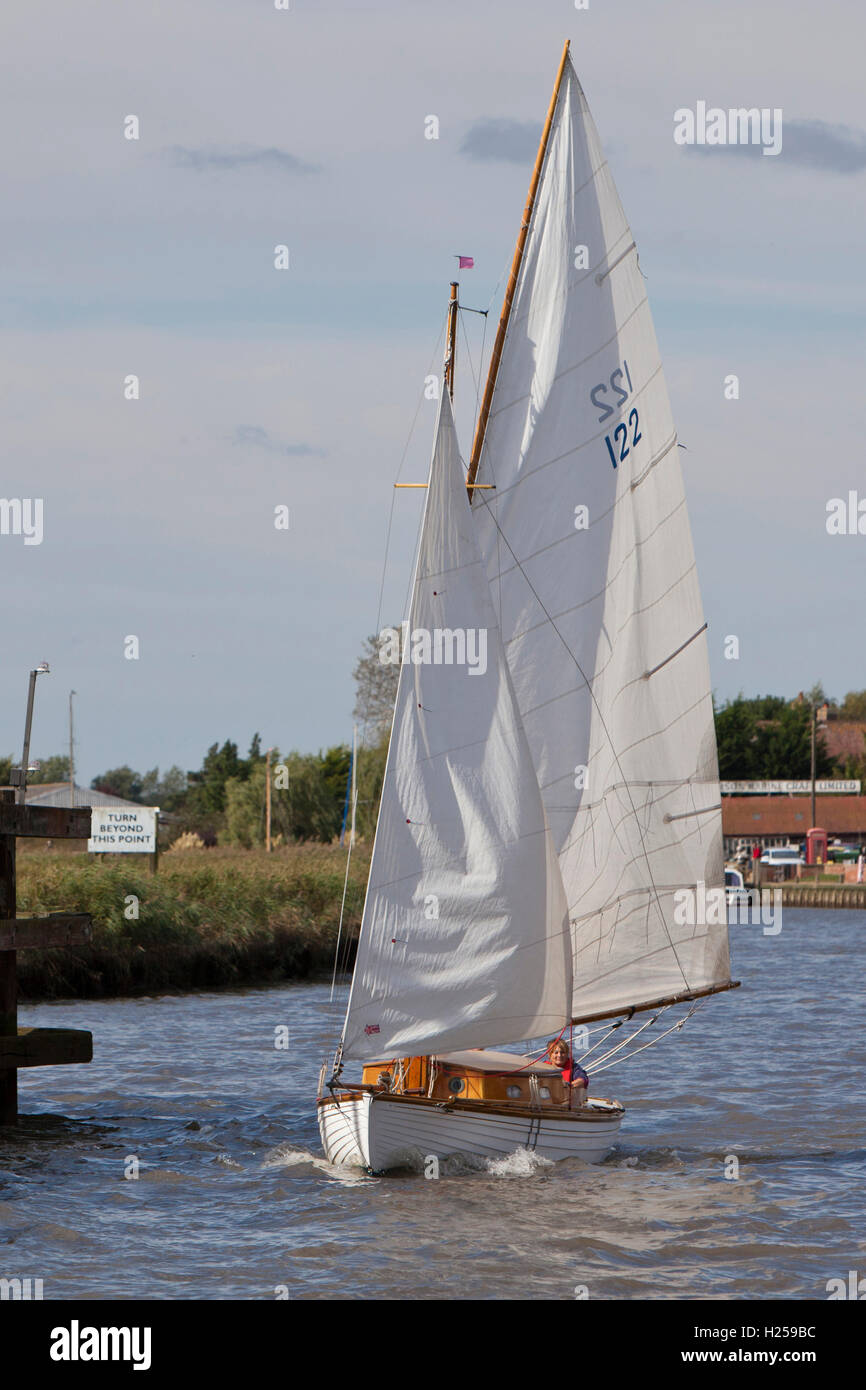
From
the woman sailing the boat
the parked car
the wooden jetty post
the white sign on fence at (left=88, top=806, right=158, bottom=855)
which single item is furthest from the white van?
the wooden jetty post

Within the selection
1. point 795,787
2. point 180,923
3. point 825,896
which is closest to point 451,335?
point 180,923

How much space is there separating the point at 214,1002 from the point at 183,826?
7147 centimetres

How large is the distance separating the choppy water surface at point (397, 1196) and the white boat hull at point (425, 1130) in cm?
22

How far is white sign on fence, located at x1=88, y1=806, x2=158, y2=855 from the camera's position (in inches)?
1751

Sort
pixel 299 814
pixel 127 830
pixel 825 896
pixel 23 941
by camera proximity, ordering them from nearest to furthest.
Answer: pixel 23 941 → pixel 127 830 → pixel 299 814 → pixel 825 896

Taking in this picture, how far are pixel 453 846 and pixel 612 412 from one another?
6647 mm

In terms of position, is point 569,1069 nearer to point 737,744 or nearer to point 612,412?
point 612,412

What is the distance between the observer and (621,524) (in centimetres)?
2250

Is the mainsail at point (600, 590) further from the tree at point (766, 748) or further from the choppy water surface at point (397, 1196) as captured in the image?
the tree at point (766, 748)

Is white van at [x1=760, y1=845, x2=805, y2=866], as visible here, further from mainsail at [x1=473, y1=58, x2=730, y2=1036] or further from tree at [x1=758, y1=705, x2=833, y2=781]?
mainsail at [x1=473, y1=58, x2=730, y2=1036]

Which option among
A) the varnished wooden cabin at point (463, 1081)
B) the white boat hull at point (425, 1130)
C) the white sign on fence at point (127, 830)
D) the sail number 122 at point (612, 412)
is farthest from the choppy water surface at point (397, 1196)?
the white sign on fence at point (127, 830)

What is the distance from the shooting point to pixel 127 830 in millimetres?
44781
